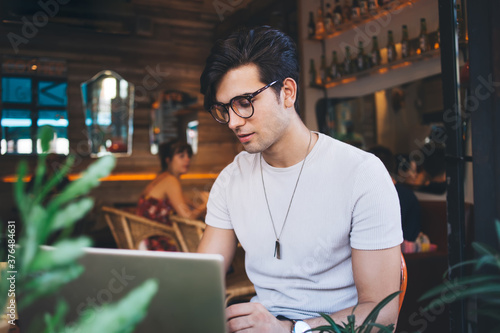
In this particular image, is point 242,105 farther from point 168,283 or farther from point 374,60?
point 374,60

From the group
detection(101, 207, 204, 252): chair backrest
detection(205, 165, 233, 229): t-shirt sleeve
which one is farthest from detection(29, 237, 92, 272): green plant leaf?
detection(101, 207, 204, 252): chair backrest

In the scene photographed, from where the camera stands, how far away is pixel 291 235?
1464mm

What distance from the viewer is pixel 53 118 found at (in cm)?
636

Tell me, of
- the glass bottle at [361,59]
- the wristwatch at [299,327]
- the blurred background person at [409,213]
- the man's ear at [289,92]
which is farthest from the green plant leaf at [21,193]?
the glass bottle at [361,59]

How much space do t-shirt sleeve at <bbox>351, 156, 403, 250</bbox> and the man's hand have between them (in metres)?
0.36

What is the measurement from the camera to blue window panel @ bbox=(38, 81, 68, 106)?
627cm

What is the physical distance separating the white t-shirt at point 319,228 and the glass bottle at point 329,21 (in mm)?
3442

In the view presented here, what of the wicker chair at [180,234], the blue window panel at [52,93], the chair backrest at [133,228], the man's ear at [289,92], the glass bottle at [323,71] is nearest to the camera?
the man's ear at [289,92]

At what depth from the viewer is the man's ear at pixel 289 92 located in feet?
5.05

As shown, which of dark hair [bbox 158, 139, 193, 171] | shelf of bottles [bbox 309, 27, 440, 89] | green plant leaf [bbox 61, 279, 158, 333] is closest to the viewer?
green plant leaf [bbox 61, 279, 158, 333]

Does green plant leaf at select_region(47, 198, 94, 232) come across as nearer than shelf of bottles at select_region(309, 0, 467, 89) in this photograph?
Yes

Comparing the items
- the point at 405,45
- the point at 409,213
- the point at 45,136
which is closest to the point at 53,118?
the point at 405,45

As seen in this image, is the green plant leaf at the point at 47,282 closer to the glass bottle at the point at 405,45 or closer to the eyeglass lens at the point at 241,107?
the eyeglass lens at the point at 241,107

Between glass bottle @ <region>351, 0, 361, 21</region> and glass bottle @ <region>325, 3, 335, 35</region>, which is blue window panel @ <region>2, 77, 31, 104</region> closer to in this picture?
glass bottle @ <region>325, 3, 335, 35</region>
